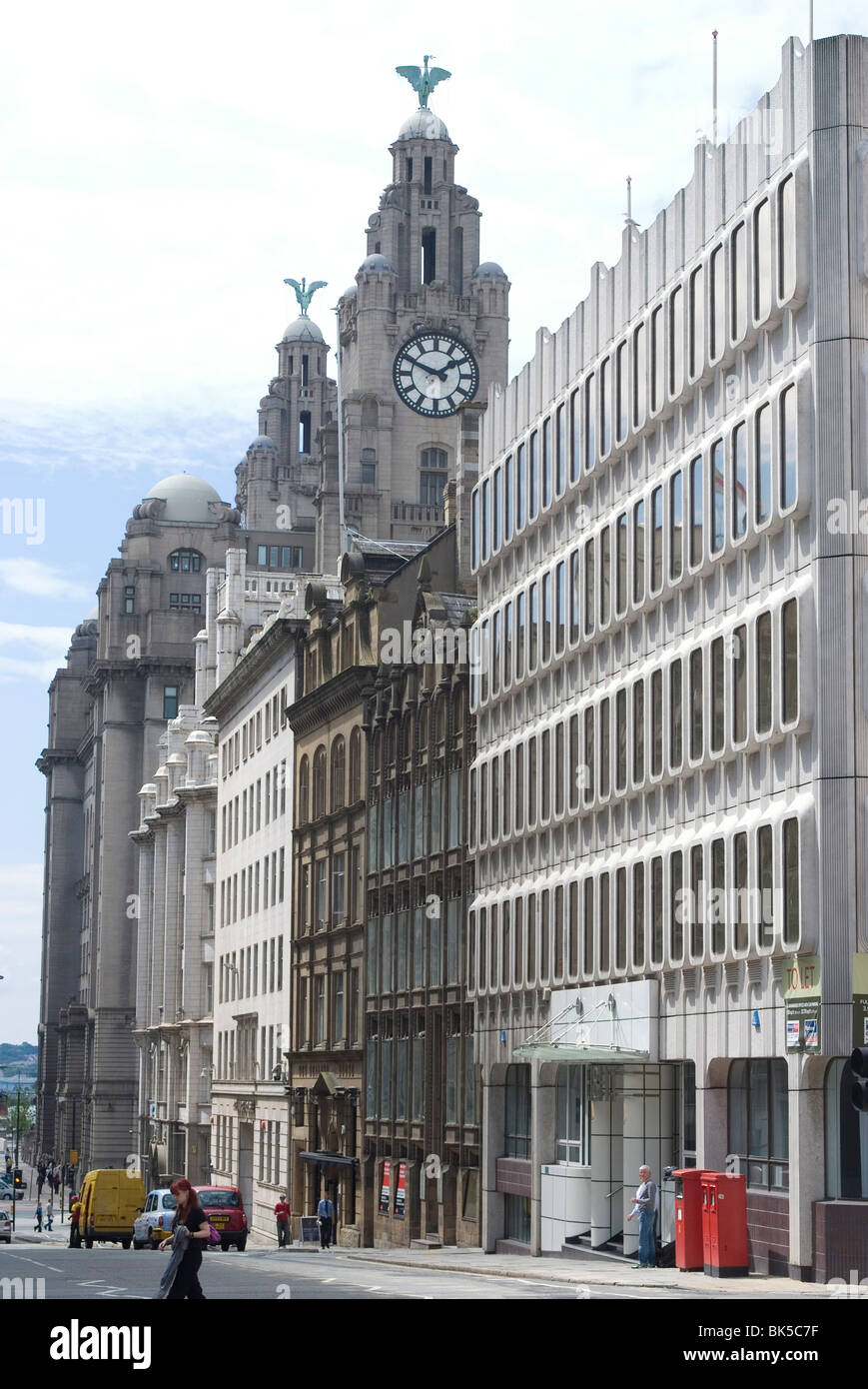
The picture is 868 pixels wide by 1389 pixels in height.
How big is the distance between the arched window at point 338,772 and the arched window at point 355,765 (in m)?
1.49

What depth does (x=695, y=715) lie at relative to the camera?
40812 mm

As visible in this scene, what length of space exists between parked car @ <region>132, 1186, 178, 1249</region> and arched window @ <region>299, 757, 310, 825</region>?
70.4 feet

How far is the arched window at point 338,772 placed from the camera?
76025mm

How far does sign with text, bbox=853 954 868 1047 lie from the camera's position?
33594 millimetres

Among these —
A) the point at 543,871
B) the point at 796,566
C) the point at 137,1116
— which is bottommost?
the point at 137,1116

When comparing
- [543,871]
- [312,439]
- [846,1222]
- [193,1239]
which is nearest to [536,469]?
[543,871]

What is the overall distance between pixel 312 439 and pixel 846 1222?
16097 cm

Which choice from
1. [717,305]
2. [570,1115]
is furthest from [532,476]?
[570,1115]

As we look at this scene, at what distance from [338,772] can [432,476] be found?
188 ft

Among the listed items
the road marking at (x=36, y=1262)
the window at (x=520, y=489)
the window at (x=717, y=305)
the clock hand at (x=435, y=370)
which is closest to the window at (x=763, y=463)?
the window at (x=717, y=305)

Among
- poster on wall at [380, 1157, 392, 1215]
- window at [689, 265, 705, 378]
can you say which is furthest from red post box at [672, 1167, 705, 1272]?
poster on wall at [380, 1157, 392, 1215]

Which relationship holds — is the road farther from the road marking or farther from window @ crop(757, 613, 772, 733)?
window @ crop(757, 613, 772, 733)

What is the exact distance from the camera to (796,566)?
36125mm
